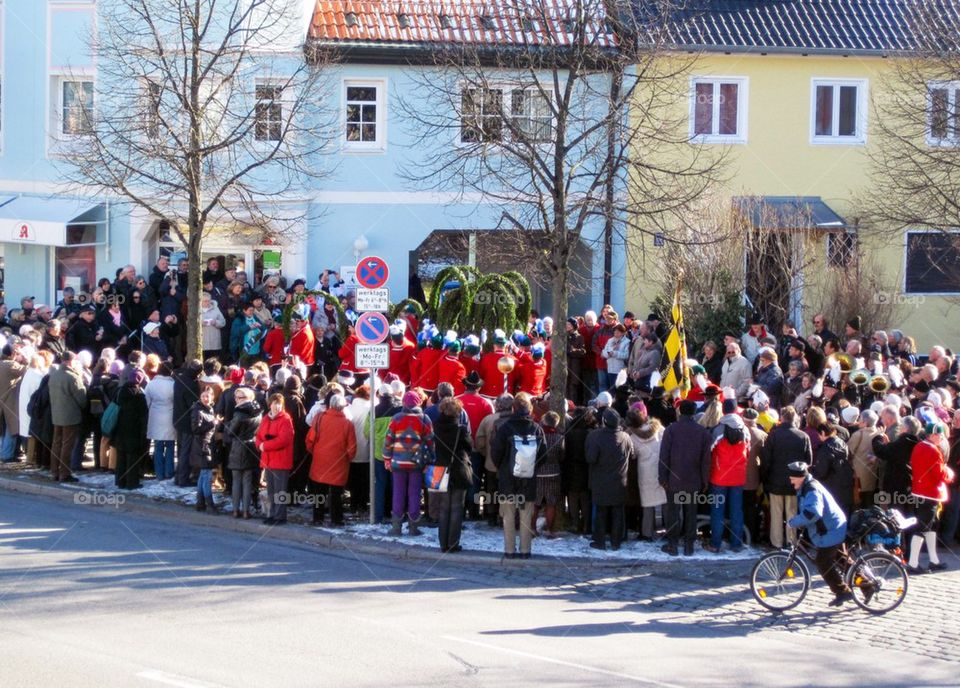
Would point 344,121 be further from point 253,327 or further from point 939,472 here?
point 939,472

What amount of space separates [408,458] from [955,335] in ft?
55.1

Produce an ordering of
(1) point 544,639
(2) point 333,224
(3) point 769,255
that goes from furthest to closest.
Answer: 1. (2) point 333,224
2. (3) point 769,255
3. (1) point 544,639

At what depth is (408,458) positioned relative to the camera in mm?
13516

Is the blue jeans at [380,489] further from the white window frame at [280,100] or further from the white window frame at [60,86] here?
the white window frame at [60,86]

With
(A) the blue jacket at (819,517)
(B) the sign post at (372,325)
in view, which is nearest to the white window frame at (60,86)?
(B) the sign post at (372,325)

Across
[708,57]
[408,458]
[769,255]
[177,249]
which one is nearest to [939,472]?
[408,458]

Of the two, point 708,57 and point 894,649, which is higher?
point 708,57

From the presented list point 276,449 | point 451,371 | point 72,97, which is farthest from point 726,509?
point 72,97

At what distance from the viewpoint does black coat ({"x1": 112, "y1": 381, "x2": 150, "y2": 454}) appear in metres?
15.6

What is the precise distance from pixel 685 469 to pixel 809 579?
6.90 feet

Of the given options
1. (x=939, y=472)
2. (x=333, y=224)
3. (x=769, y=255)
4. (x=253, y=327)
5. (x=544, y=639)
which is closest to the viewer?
(x=544, y=639)

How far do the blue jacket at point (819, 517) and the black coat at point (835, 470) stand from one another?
1.97 m

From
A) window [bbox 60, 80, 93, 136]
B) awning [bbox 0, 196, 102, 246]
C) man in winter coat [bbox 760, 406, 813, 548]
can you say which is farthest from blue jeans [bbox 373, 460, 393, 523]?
awning [bbox 0, 196, 102, 246]

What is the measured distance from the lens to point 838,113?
85.1 feet
